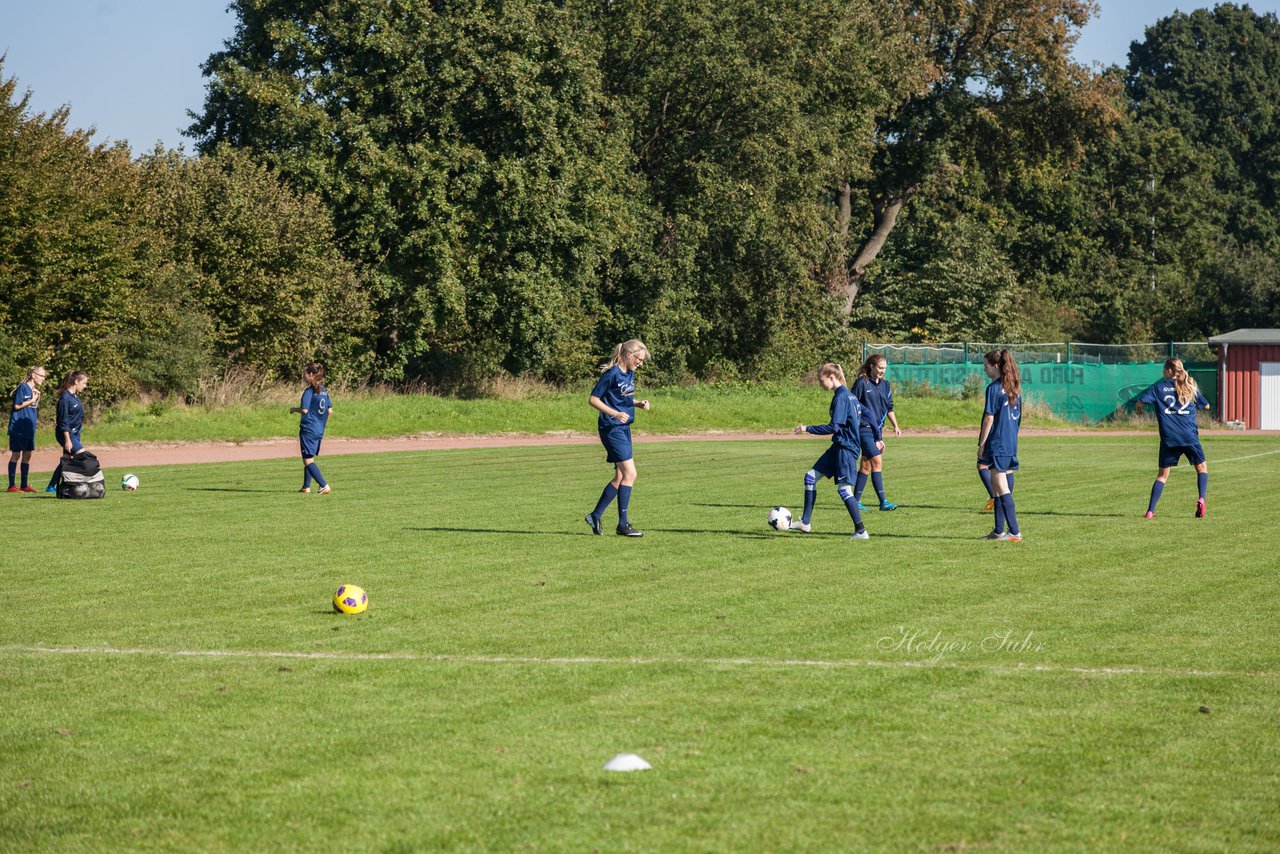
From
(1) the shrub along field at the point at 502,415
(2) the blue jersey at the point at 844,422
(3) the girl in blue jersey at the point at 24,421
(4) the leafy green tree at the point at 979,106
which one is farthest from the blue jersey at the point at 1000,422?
(4) the leafy green tree at the point at 979,106

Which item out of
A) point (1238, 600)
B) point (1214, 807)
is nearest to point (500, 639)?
point (1214, 807)

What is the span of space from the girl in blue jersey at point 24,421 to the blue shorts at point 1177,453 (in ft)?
52.9

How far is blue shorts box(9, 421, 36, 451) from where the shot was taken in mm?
21750

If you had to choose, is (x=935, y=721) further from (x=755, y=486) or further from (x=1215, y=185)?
(x=1215, y=185)

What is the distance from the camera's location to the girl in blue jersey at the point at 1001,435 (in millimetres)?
14773

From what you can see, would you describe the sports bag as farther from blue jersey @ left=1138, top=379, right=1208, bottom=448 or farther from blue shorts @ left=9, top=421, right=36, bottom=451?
blue jersey @ left=1138, top=379, right=1208, bottom=448

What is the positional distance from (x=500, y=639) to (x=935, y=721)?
3.27 m

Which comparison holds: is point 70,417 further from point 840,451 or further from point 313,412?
point 840,451

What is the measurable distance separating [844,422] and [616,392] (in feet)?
8.68

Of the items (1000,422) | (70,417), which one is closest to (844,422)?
(1000,422)

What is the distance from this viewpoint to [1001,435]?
15047 millimetres

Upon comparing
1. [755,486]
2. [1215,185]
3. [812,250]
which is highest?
[1215,185]

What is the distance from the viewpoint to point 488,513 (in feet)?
58.7

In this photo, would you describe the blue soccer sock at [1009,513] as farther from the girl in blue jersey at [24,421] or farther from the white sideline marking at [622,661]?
the girl in blue jersey at [24,421]
